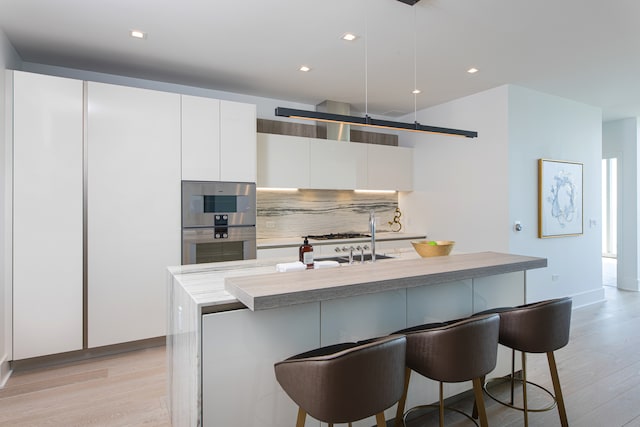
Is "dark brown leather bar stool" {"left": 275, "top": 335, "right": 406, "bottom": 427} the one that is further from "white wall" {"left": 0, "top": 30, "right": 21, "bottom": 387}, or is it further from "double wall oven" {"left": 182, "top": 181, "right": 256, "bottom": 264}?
"white wall" {"left": 0, "top": 30, "right": 21, "bottom": 387}

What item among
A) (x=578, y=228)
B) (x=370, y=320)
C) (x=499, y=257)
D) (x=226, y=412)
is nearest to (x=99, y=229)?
(x=226, y=412)

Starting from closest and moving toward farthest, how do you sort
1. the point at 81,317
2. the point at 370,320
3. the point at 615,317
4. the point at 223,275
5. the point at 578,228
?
1. the point at 370,320
2. the point at 223,275
3. the point at 81,317
4. the point at 615,317
5. the point at 578,228

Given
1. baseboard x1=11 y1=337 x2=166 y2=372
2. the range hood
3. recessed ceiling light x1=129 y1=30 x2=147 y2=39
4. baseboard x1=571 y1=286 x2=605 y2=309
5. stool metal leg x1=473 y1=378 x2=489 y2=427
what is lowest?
baseboard x1=11 y1=337 x2=166 y2=372

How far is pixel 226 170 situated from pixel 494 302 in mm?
2697

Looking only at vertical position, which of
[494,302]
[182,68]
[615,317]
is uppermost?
[182,68]

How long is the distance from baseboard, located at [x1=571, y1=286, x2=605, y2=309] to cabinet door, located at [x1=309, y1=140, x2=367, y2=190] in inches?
127

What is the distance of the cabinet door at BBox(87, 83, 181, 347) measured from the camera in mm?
3174

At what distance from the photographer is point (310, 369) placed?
131cm

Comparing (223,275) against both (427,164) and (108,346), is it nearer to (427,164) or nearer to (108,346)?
(108,346)

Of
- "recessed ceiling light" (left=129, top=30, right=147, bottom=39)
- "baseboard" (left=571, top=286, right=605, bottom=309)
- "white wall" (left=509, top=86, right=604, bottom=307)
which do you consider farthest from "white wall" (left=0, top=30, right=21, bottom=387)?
"baseboard" (left=571, top=286, right=605, bottom=309)

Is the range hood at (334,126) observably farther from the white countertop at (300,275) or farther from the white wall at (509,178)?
the white countertop at (300,275)

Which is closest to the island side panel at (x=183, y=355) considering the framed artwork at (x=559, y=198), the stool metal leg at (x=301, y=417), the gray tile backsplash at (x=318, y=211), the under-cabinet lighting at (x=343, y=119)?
the stool metal leg at (x=301, y=417)

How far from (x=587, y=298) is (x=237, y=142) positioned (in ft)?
16.6

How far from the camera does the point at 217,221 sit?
11.9 feet
